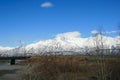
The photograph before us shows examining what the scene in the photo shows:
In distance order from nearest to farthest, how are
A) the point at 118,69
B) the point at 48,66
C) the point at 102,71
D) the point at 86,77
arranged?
the point at 102,71 → the point at 118,69 → the point at 48,66 → the point at 86,77

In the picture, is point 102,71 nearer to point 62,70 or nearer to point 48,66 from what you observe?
point 48,66

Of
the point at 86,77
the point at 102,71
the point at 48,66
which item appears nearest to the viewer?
the point at 102,71

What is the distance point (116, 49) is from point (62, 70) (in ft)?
33.0

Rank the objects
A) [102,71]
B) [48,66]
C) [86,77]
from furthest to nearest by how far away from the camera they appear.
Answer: [86,77] < [48,66] < [102,71]

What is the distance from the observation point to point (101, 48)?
3030 cm

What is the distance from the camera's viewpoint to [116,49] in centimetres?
3103

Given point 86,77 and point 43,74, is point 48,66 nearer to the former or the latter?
point 43,74

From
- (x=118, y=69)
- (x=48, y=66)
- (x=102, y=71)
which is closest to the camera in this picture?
(x=102, y=71)

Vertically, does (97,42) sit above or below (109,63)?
above

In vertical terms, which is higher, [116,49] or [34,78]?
[116,49]

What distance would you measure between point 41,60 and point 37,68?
2.83 metres

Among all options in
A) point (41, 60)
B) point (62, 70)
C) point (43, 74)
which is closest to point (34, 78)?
point (43, 74)

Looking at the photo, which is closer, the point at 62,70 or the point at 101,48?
the point at 101,48

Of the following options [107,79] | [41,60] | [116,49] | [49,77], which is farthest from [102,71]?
[41,60]
